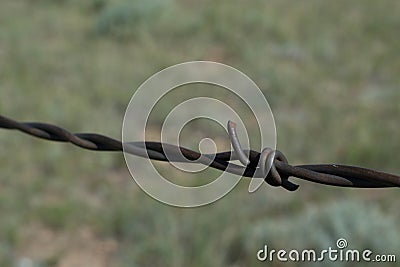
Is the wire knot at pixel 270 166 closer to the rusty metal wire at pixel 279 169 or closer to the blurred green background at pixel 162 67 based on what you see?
the rusty metal wire at pixel 279 169

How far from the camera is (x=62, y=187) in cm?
321

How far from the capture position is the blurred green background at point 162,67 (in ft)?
8.73

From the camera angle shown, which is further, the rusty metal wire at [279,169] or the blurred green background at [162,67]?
the blurred green background at [162,67]

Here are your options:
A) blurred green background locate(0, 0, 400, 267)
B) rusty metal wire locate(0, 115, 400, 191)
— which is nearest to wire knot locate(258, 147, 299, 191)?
rusty metal wire locate(0, 115, 400, 191)

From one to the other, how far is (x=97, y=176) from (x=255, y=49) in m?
2.48

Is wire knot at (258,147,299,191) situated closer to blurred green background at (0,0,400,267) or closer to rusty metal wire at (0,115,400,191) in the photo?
rusty metal wire at (0,115,400,191)

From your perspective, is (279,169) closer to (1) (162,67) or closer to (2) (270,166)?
(2) (270,166)

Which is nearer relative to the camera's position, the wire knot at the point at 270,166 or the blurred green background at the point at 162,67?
the wire knot at the point at 270,166

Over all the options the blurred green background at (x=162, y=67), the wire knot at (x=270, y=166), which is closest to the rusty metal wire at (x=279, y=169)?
the wire knot at (x=270, y=166)

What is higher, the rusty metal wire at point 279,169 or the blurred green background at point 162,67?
the blurred green background at point 162,67

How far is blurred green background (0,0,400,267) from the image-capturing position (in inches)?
105

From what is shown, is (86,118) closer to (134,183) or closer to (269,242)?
(134,183)

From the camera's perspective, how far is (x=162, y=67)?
16.2 ft

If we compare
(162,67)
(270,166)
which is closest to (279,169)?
(270,166)
